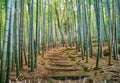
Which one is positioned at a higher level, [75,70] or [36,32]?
[36,32]

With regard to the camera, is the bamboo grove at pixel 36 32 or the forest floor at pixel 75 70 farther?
the forest floor at pixel 75 70

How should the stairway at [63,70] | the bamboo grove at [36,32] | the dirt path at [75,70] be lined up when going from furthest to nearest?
the stairway at [63,70]
the dirt path at [75,70]
the bamboo grove at [36,32]

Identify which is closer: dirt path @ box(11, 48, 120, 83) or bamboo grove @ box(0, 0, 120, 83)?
bamboo grove @ box(0, 0, 120, 83)

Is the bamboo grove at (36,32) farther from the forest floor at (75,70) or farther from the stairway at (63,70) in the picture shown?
the stairway at (63,70)

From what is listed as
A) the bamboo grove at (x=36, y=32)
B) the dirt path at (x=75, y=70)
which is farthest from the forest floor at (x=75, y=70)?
the bamboo grove at (x=36, y=32)

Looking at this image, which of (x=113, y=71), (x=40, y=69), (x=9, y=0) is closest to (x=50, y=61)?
(x=40, y=69)

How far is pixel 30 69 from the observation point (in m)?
8.91

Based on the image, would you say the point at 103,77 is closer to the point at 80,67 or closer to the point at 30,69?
the point at 80,67

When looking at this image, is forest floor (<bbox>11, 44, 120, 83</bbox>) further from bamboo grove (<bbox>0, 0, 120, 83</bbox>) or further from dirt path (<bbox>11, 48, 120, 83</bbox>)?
bamboo grove (<bbox>0, 0, 120, 83</bbox>)

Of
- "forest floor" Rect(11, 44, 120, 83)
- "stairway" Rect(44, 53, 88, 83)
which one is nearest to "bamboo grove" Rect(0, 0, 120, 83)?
"forest floor" Rect(11, 44, 120, 83)

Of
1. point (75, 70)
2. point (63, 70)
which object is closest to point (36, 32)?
point (63, 70)

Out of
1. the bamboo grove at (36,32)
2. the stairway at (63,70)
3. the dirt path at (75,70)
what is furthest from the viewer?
the stairway at (63,70)

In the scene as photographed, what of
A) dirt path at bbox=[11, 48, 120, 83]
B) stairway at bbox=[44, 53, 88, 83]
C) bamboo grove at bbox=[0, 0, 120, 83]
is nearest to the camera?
bamboo grove at bbox=[0, 0, 120, 83]

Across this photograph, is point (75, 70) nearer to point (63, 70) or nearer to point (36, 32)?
point (63, 70)
